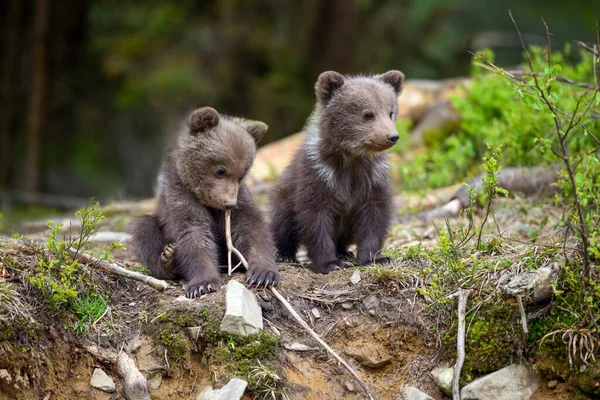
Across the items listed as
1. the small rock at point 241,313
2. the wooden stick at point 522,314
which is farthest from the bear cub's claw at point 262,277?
the wooden stick at point 522,314

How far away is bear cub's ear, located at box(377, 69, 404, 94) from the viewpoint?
666 cm

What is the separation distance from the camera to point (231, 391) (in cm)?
454

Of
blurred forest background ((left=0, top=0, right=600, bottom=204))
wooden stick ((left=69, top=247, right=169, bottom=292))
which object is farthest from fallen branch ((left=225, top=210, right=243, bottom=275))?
blurred forest background ((left=0, top=0, right=600, bottom=204))

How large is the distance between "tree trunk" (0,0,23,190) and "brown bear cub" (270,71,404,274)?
11.4 meters

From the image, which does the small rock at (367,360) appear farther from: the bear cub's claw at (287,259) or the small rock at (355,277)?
the bear cub's claw at (287,259)

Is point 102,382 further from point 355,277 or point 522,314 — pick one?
point 522,314

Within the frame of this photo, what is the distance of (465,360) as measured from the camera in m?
4.76

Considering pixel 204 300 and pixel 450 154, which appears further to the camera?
pixel 450 154

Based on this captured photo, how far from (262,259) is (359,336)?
0.90 meters

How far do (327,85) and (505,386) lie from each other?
2.98m

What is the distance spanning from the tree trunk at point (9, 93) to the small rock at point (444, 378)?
13290mm

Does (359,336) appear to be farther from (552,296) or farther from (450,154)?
(450,154)

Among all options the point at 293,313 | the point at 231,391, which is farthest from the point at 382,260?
the point at 231,391

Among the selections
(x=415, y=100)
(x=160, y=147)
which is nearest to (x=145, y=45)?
(x=160, y=147)
